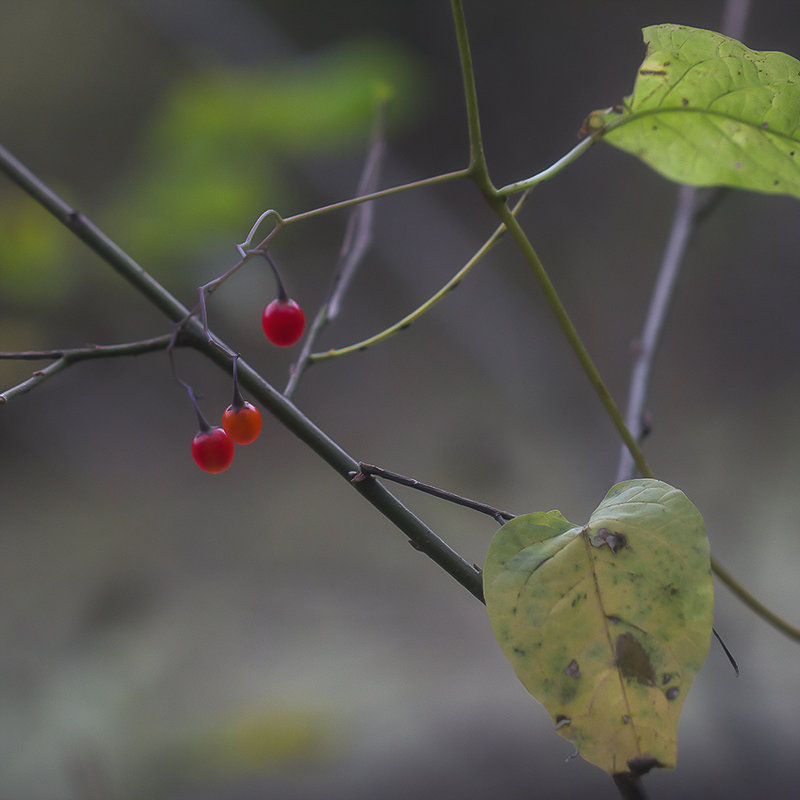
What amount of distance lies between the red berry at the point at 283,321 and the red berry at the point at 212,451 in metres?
0.05

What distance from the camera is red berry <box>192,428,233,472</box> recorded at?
0.95 feet

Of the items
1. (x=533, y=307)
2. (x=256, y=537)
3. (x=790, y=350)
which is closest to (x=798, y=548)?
(x=790, y=350)

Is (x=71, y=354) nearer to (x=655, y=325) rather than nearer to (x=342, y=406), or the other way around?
(x=655, y=325)

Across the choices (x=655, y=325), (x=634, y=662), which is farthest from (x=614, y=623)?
(x=655, y=325)

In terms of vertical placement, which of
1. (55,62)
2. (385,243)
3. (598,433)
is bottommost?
(598,433)

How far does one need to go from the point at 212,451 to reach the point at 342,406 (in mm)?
1903

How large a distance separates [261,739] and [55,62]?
2.10 metres

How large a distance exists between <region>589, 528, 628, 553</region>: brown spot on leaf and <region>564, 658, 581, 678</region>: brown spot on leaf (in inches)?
1.3

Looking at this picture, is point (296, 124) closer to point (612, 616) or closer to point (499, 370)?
point (499, 370)

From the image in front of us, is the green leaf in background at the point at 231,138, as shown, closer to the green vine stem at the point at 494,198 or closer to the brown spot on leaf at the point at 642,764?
the green vine stem at the point at 494,198

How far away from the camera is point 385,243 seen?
1.40m

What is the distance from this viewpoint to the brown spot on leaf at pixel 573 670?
0.66 ft

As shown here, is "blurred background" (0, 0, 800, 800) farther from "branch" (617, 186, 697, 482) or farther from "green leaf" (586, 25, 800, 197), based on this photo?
"green leaf" (586, 25, 800, 197)

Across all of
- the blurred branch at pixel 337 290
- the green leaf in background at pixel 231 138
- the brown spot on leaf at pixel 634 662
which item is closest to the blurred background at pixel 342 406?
the green leaf in background at pixel 231 138
